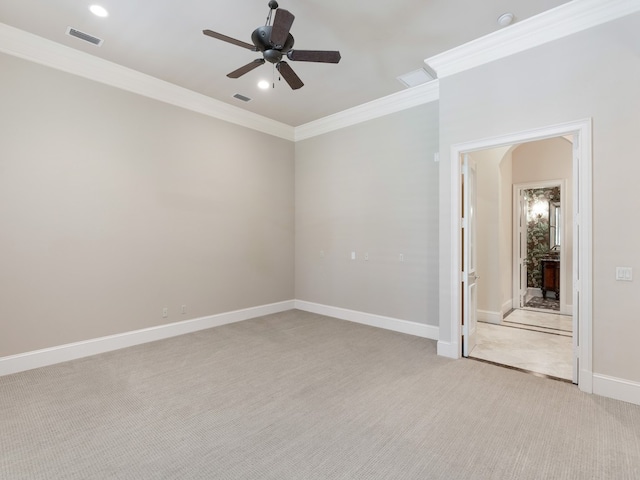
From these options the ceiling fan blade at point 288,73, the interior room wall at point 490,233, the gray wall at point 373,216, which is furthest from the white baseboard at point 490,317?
the ceiling fan blade at point 288,73

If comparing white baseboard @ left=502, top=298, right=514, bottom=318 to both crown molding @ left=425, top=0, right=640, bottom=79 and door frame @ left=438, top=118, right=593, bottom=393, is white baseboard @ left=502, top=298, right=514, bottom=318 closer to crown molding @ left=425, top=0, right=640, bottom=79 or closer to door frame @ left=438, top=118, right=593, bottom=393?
door frame @ left=438, top=118, right=593, bottom=393

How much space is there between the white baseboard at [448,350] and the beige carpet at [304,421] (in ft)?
0.45

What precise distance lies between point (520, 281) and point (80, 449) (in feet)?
23.6

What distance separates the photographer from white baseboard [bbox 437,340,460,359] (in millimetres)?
3850

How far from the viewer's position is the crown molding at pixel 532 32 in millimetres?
2889

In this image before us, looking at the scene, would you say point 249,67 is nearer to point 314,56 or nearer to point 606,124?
point 314,56

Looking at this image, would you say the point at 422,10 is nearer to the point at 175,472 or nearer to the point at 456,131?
the point at 456,131

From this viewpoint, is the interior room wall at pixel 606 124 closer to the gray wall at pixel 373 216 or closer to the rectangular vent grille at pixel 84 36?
the gray wall at pixel 373 216

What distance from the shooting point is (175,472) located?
79.5 inches

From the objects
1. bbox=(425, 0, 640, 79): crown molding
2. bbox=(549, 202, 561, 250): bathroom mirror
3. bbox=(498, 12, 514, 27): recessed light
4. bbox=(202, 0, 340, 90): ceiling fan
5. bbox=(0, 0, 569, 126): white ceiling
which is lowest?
bbox=(549, 202, 561, 250): bathroom mirror

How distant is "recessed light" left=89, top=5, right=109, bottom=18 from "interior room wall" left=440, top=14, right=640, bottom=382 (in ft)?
13.7

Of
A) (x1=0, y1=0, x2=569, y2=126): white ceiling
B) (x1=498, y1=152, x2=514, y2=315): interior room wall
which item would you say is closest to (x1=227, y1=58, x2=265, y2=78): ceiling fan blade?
(x1=0, y1=0, x2=569, y2=126): white ceiling

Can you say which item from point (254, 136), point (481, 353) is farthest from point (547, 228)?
point (254, 136)

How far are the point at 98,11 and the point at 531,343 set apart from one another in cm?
631
